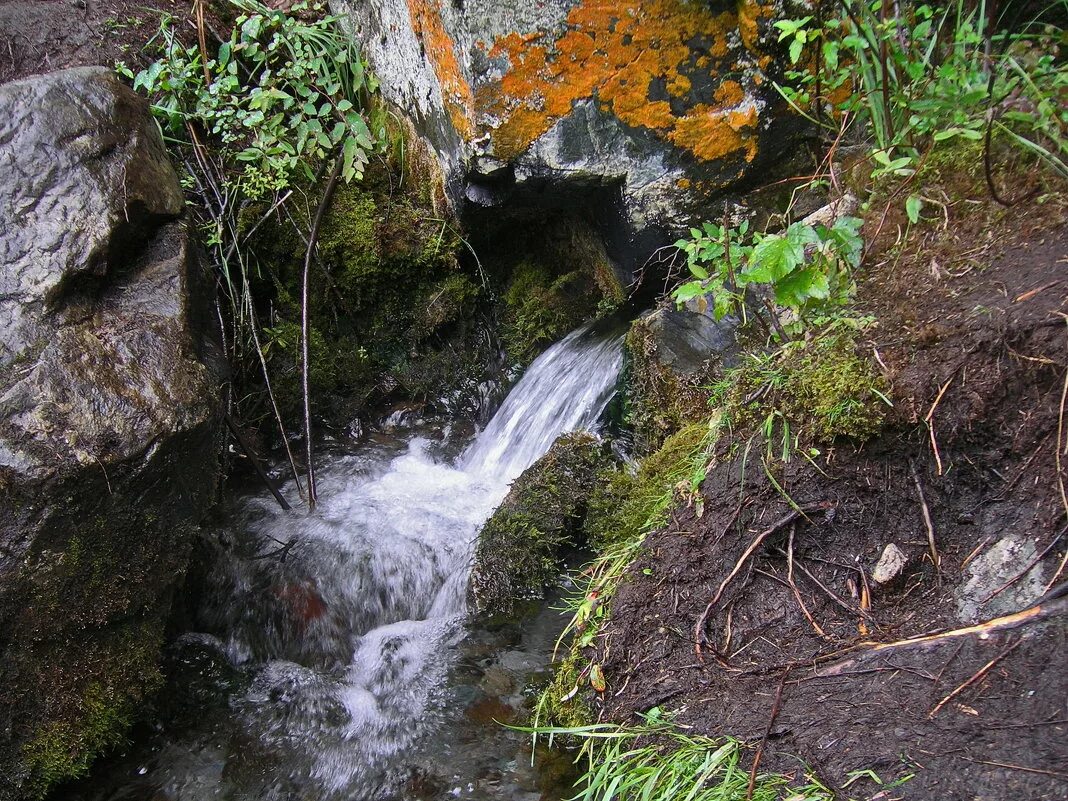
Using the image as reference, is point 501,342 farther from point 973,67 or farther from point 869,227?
point 973,67

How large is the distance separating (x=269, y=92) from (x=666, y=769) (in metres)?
3.82

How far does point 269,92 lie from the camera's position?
3.93 metres

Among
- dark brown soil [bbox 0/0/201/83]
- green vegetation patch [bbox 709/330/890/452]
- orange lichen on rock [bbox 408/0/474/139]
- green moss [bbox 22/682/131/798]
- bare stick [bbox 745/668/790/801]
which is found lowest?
bare stick [bbox 745/668/790/801]

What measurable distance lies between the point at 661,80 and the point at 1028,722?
2.67 metres

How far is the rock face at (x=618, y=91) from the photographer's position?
3.05m

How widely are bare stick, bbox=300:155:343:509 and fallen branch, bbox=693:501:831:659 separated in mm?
2251

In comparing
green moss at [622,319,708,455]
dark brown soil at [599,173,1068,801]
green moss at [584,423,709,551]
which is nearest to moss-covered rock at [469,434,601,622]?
green moss at [584,423,709,551]

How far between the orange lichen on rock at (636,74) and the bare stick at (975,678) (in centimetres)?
228

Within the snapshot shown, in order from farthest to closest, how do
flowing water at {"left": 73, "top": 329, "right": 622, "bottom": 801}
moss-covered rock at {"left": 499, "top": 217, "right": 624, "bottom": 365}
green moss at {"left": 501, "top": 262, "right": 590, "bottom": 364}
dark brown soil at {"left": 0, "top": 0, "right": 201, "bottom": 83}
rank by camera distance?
green moss at {"left": 501, "top": 262, "right": 590, "bottom": 364}, moss-covered rock at {"left": 499, "top": 217, "right": 624, "bottom": 365}, dark brown soil at {"left": 0, "top": 0, "right": 201, "bottom": 83}, flowing water at {"left": 73, "top": 329, "right": 622, "bottom": 801}

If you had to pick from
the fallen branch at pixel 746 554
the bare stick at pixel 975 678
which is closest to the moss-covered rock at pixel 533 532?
the fallen branch at pixel 746 554

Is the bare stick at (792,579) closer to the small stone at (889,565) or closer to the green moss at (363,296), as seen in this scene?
the small stone at (889,565)

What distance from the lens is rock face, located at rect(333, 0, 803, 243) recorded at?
305 cm

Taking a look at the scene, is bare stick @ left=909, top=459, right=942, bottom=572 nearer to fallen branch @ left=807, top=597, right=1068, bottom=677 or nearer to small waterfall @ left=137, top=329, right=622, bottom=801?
fallen branch @ left=807, top=597, right=1068, bottom=677

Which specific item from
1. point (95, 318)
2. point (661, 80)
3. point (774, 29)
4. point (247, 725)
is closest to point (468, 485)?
point (247, 725)
